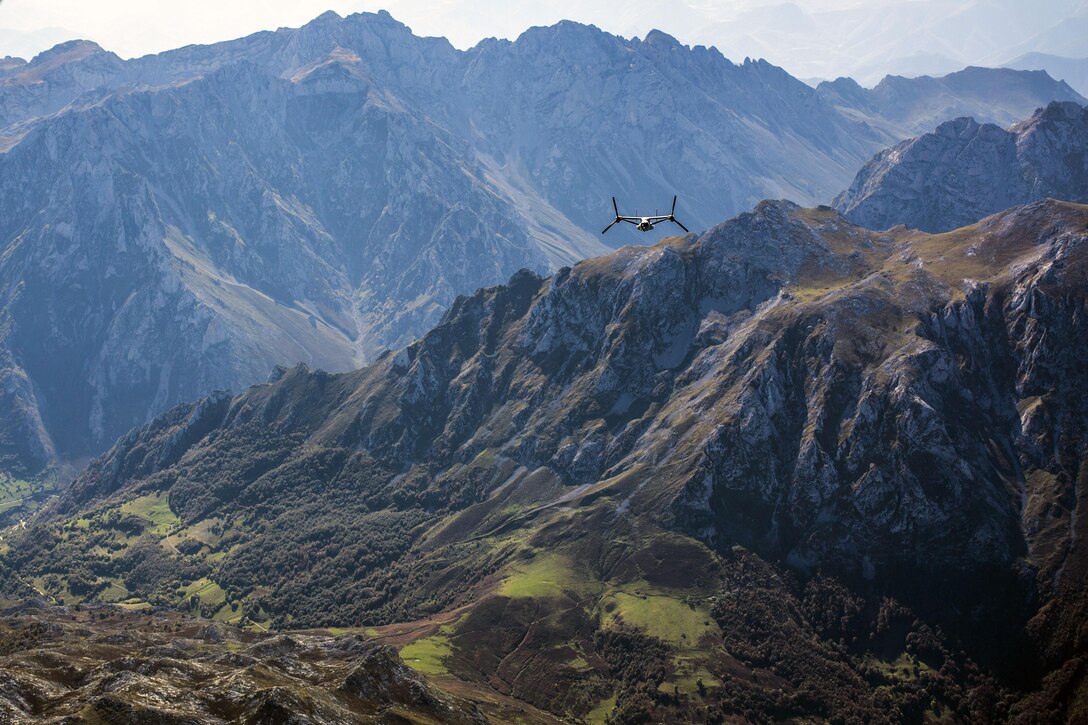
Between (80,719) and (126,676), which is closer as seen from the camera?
(80,719)

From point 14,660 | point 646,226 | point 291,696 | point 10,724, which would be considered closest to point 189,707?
point 291,696

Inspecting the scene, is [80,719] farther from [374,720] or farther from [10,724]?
[374,720]

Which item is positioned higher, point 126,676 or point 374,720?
point 126,676

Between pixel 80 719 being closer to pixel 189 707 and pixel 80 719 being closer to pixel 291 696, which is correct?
pixel 189 707

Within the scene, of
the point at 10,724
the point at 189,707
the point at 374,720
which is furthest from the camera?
the point at 374,720

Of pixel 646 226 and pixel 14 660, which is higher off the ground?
pixel 646 226

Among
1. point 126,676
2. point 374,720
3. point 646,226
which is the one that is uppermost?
point 646,226

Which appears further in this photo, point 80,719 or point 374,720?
point 374,720

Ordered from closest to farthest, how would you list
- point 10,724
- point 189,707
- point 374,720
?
point 10,724 → point 189,707 → point 374,720

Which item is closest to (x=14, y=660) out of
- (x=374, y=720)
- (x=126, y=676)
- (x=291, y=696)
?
(x=126, y=676)
